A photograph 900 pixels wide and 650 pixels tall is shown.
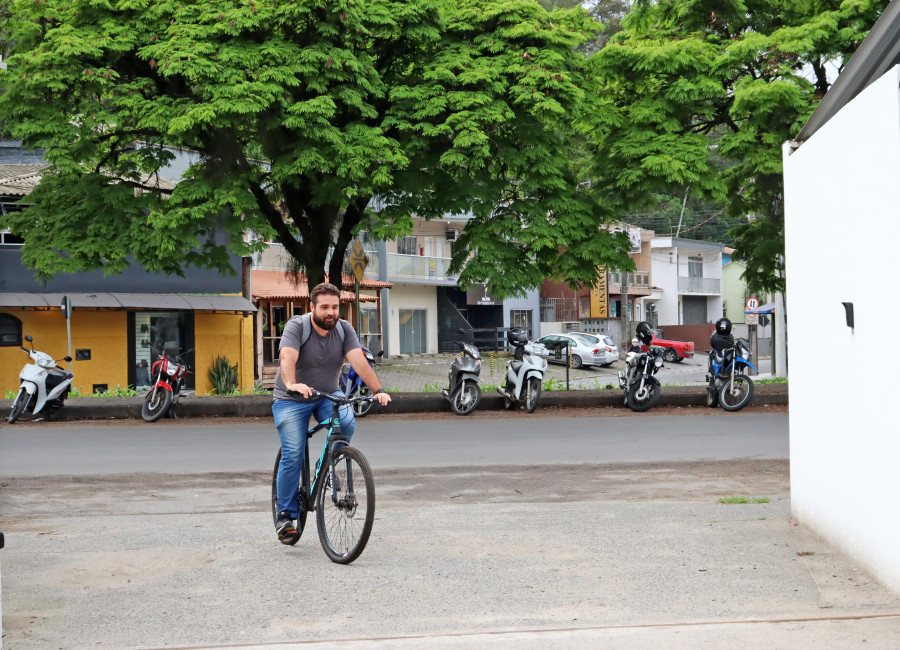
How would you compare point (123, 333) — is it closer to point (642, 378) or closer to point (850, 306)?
point (642, 378)

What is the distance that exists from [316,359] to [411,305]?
144ft

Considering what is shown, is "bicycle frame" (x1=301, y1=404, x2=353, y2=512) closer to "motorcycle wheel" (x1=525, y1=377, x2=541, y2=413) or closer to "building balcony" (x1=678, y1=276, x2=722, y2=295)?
"motorcycle wheel" (x1=525, y1=377, x2=541, y2=413)

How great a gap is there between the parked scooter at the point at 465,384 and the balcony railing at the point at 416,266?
96.5 feet

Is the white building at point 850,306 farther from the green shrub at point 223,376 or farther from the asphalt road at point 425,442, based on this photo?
the green shrub at point 223,376

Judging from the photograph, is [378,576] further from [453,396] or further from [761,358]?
A: [761,358]

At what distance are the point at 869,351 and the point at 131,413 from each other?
14427 millimetres

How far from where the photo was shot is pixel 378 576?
18.8 feet

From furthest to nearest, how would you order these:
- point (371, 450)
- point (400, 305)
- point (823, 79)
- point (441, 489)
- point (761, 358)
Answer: point (761, 358)
point (400, 305)
point (823, 79)
point (371, 450)
point (441, 489)

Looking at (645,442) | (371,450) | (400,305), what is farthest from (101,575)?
(400,305)

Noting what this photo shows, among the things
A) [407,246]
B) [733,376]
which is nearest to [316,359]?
[733,376]

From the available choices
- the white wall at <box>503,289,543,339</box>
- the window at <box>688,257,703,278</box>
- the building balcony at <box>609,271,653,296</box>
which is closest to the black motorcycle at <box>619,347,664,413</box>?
the white wall at <box>503,289,543,339</box>

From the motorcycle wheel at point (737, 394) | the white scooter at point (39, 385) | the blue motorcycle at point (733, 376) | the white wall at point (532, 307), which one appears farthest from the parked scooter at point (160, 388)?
the white wall at point (532, 307)

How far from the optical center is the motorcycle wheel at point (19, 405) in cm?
1645

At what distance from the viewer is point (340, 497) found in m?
6.19
